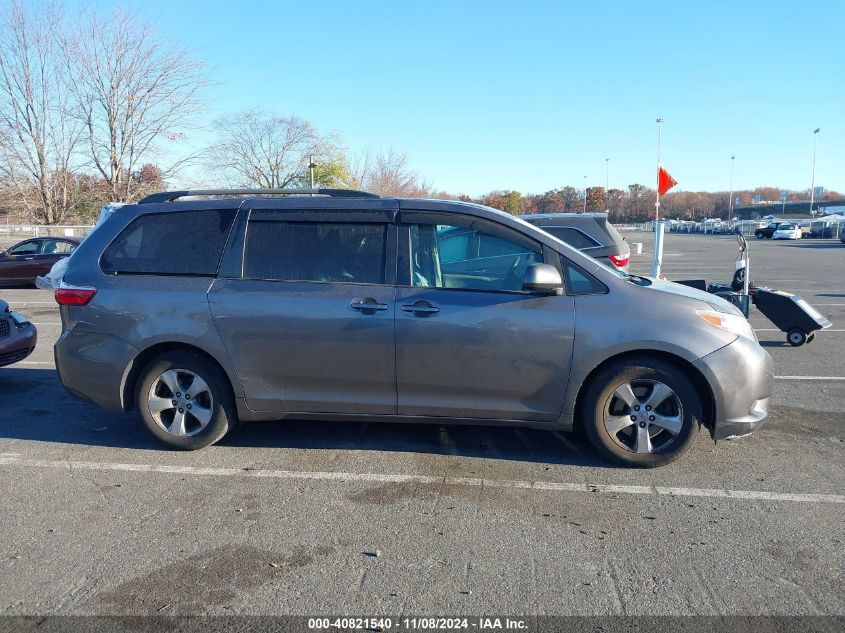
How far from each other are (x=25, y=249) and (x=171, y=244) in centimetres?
1519

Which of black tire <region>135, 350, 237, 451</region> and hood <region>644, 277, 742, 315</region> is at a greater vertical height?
hood <region>644, 277, 742, 315</region>

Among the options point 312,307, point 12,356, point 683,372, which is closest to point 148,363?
point 312,307

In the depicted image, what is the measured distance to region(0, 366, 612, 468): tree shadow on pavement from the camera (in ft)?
16.2

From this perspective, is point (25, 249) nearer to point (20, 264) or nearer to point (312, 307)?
point (20, 264)

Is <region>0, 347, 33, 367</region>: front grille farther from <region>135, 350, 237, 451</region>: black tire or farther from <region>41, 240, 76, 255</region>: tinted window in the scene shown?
<region>41, 240, 76, 255</region>: tinted window

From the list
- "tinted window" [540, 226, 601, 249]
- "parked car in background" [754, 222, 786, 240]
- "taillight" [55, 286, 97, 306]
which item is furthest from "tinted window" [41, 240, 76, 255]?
"parked car in background" [754, 222, 786, 240]

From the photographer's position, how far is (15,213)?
112 feet

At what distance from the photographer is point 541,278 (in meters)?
4.37

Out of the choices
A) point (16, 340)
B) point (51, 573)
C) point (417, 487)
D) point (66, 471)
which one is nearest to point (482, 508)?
point (417, 487)

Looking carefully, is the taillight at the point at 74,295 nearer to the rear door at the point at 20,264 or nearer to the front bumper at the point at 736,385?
the front bumper at the point at 736,385

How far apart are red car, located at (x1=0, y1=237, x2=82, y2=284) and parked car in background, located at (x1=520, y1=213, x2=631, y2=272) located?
13.1 meters

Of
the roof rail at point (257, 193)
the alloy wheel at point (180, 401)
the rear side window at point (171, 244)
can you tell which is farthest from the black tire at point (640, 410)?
the rear side window at point (171, 244)

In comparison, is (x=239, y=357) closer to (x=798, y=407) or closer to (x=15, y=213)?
(x=798, y=407)

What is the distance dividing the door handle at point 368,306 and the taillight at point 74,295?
2031 mm
